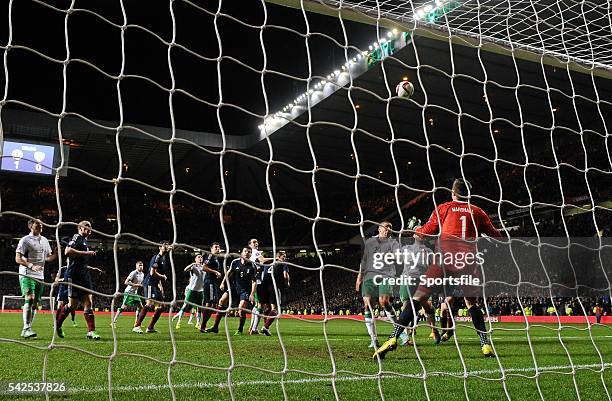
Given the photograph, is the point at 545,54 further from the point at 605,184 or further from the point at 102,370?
the point at 605,184

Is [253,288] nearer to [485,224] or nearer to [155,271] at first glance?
[155,271]

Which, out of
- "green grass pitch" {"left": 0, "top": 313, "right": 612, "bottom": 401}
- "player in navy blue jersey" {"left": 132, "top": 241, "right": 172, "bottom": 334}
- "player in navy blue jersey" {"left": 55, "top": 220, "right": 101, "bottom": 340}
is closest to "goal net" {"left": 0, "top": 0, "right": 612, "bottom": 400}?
"green grass pitch" {"left": 0, "top": 313, "right": 612, "bottom": 401}

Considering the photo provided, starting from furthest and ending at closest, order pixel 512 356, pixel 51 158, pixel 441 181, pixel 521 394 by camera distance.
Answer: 1. pixel 441 181
2. pixel 51 158
3. pixel 512 356
4. pixel 521 394

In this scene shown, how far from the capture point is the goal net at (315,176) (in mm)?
3416

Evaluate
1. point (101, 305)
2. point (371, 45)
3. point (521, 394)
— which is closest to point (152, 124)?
point (101, 305)

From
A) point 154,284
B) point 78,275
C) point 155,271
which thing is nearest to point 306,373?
point 78,275

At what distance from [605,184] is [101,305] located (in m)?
21.8

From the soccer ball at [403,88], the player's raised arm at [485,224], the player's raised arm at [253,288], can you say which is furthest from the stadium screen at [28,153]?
the player's raised arm at [485,224]

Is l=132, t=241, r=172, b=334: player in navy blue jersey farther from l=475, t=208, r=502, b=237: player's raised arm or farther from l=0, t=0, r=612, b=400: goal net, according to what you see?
l=475, t=208, r=502, b=237: player's raised arm

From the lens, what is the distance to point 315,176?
14609 mm

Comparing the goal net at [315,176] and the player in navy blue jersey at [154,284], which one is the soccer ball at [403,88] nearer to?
the goal net at [315,176]

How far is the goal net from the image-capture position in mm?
3416

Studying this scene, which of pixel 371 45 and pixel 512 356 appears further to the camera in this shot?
pixel 371 45

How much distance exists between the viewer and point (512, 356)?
573cm
